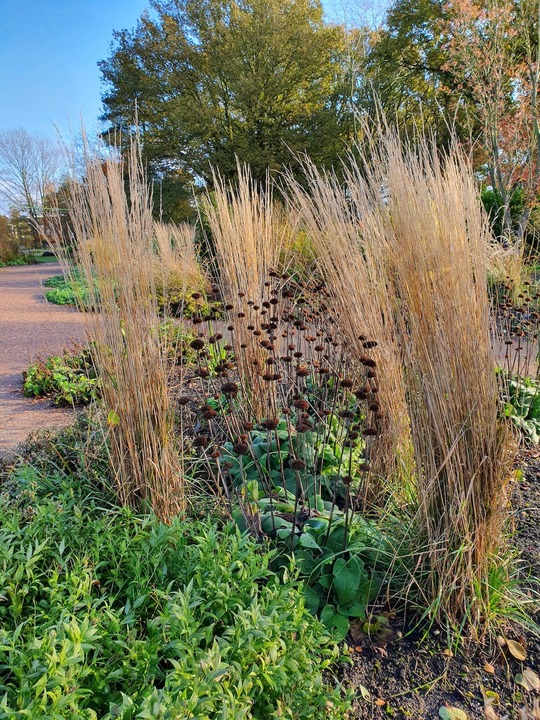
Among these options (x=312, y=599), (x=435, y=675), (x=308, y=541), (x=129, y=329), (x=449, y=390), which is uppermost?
(x=129, y=329)

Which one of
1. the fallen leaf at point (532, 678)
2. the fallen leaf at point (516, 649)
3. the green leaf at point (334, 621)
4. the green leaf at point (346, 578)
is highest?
the green leaf at point (346, 578)

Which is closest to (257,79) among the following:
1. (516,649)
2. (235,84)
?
(235,84)

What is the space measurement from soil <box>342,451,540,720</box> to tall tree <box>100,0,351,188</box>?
15.0m

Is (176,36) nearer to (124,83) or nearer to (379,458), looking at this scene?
(124,83)

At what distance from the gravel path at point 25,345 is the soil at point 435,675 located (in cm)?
166

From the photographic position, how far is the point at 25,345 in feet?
17.9

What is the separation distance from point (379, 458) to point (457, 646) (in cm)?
75

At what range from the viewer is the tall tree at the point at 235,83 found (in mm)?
14969

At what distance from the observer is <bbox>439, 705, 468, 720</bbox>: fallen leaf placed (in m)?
1.11

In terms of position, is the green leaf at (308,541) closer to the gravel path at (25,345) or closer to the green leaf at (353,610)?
the green leaf at (353,610)

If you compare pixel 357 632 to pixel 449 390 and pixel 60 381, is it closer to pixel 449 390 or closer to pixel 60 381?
pixel 449 390

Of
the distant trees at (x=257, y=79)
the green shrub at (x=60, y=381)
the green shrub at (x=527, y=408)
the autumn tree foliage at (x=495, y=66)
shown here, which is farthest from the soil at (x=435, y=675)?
the distant trees at (x=257, y=79)

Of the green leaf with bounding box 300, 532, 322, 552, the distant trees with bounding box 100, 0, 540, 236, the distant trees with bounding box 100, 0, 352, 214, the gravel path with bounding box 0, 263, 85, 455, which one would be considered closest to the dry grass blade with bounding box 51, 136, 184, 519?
the gravel path with bounding box 0, 263, 85, 455

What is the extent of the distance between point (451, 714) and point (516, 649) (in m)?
0.31
